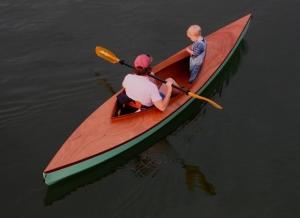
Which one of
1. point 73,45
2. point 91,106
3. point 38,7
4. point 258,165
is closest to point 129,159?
point 91,106

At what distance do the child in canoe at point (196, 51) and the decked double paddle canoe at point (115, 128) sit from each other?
0.55 ft

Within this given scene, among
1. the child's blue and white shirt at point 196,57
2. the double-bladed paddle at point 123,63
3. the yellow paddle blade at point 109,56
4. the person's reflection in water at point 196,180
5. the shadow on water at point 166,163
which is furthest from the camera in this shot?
the yellow paddle blade at point 109,56

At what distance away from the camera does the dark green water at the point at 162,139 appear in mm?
8461

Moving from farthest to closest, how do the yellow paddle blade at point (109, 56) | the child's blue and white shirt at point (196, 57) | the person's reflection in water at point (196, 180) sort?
1. the yellow paddle blade at point (109, 56)
2. the child's blue and white shirt at point (196, 57)
3. the person's reflection in water at point (196, 180)

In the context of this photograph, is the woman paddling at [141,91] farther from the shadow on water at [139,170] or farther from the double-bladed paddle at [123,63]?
the shadow on water at [139,170]

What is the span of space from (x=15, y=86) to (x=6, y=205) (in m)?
3.73

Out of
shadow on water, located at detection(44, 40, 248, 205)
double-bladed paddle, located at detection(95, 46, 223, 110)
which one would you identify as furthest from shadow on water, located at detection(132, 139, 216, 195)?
double-bladed paddle, located at detection(95, 46, 223, 110)

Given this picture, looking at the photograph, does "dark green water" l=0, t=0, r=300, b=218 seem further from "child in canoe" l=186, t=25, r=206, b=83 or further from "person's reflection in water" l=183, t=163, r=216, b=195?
"child in canoe" l=186, t=25, r=206, b=83

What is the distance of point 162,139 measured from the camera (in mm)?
9797

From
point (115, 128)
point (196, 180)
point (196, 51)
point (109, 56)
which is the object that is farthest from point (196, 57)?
point (196, 180)

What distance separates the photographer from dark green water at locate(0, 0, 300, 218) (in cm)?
846

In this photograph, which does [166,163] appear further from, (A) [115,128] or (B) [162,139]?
(A) [115,128]

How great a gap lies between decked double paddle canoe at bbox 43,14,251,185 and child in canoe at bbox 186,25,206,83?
167mm

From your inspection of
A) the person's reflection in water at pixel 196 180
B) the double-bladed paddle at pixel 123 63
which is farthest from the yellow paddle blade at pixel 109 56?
the person's reflection in water at pixel 196 180
